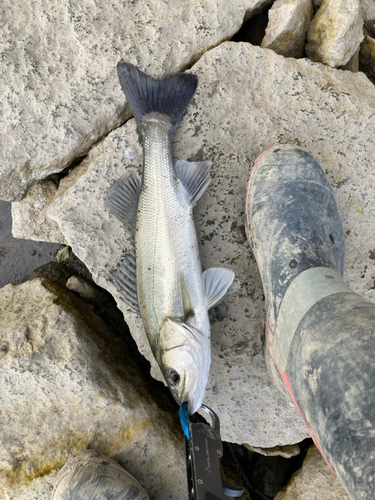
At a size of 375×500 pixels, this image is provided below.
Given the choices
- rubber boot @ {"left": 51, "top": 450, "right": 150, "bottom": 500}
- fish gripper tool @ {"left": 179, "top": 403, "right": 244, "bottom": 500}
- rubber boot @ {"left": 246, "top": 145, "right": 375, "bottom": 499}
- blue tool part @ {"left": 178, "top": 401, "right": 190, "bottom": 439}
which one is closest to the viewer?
rubber boot @ {"left": 246, "top": 145, "right": 375, "bottom": 499}

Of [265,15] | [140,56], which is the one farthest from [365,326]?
[265,15]

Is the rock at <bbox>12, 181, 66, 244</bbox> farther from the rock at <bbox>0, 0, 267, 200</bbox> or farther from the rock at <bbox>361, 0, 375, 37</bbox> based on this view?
the rock at <bbox>361, 0, 375, 37</bbox>

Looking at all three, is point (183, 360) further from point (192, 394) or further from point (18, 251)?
point (18, 251)

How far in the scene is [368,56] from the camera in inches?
113

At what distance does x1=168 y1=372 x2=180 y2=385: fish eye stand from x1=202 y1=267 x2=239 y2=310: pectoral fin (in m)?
0.43

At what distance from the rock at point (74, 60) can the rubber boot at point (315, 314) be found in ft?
3.45

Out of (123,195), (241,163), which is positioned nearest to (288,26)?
(241,163)

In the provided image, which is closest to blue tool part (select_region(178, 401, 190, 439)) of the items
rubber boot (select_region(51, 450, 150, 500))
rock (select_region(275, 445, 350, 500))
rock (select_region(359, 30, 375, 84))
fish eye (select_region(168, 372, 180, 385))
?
fish eye (select_region(168, 372, 180, 385))

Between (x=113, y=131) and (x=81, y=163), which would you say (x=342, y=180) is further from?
(x=81, y=163)

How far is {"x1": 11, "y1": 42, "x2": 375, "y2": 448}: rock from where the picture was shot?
2428 mm

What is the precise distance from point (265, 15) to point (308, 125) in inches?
42.7

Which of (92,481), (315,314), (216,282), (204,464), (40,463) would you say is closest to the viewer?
(315,314)

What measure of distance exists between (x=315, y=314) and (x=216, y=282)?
720mm

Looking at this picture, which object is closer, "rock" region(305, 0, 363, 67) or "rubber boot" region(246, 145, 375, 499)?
"rubber boot" region(246, 145, 375, 499)
